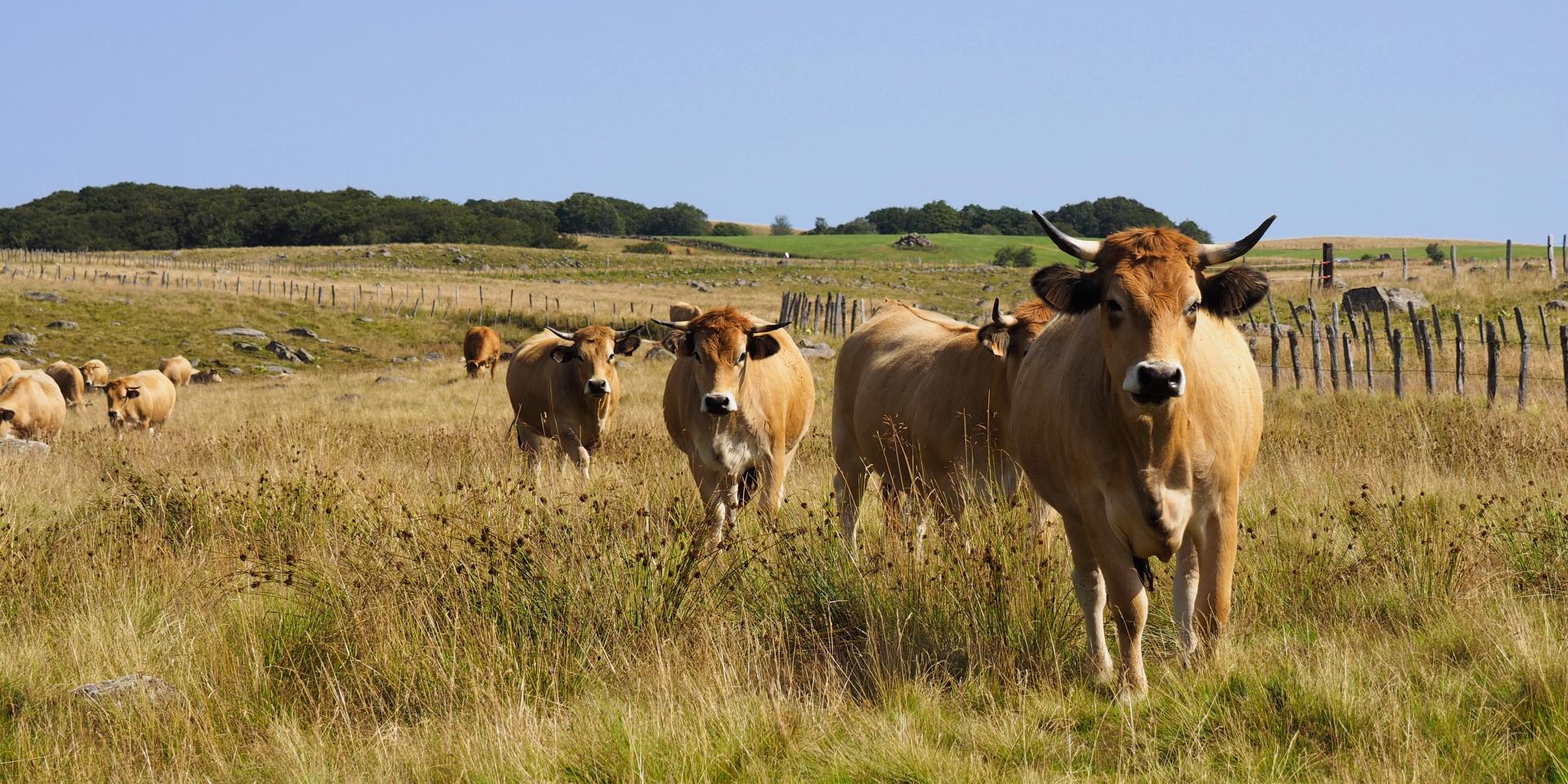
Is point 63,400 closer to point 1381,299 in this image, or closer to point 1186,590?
point 1186,590

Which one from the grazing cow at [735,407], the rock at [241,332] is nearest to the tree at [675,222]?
the rock at [241,332]

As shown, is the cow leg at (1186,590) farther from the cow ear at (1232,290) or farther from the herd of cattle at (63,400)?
the herd of cattle at (63,400)

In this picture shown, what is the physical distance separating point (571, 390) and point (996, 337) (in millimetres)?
6725

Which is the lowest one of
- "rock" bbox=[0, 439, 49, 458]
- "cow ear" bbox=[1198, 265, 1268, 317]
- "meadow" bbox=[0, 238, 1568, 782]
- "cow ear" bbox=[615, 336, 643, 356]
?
"rock" bbox=[0, 439, 49, 458]

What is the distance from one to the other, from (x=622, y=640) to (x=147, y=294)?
49917 millimetres

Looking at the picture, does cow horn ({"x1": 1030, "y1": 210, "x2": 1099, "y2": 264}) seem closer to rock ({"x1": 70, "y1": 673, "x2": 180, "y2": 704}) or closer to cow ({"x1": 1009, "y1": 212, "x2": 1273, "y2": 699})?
cow ({"x1": 1009, "y1": 212, "x2": 1273, "y2": 699})

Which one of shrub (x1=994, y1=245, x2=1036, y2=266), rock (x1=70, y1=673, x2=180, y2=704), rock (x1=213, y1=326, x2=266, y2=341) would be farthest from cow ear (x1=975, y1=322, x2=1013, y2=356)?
shrub (x1=994, y1=245, x2=1036, y2=266)

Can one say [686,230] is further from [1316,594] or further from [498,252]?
[1316,594]

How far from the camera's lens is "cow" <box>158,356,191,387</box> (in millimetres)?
31828

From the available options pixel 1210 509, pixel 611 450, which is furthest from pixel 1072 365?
pixel 611 450

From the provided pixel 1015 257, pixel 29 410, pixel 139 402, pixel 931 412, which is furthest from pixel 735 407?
pixel 1015 257

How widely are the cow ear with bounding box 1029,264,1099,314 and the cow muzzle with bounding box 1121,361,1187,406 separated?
0.74 m

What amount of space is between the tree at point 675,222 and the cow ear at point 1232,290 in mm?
153021

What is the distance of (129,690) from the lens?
16.1ft
